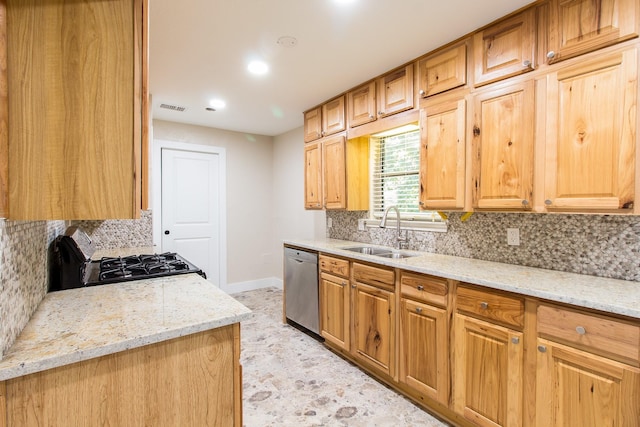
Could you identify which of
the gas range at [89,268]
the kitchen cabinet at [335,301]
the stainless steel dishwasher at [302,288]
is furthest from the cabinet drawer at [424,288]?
the gas range at [89,268]

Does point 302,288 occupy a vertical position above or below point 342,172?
below

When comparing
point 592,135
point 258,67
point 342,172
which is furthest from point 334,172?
point 592,135

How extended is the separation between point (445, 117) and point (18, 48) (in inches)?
84.0

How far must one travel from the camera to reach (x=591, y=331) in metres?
1.36

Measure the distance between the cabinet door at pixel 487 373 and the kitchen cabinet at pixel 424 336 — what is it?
0.09 metres

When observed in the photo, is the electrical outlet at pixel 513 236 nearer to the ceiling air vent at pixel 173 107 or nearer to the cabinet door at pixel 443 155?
the cabinet door at pixel 443 155

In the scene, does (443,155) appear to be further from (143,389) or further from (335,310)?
(143,389)

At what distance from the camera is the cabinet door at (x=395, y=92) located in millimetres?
2447

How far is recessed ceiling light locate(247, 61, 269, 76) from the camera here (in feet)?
8.15

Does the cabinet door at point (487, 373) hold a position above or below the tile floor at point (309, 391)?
above

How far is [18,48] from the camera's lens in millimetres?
932

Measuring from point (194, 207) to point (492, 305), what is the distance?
3.87 m

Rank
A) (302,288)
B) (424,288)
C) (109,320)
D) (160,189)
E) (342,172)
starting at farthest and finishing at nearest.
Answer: (160,189) → (302,288) → (342,172) → (424,288) → (109,320)

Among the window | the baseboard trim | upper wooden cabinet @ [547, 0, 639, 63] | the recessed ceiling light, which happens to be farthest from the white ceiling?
the baseboard trim
